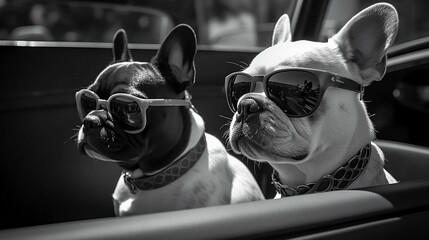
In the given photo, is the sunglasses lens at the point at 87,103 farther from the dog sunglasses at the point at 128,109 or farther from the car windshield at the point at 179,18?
the car windshield at the point at 179,18

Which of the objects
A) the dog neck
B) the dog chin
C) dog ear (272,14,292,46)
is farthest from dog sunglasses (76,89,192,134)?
dog ear (272,14,292,46)

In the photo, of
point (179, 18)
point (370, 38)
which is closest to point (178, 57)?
point (370, 38)

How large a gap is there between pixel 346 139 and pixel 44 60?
1211 mm

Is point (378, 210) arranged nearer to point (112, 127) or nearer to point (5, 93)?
point (112, 127)

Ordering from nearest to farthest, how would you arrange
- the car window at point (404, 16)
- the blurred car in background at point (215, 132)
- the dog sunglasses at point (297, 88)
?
the blurred car in background at point (215, 132) < the dog sunglasses at point (297, 88) < the car window at point (404, 16)

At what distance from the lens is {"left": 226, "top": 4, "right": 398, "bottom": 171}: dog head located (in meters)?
1.05

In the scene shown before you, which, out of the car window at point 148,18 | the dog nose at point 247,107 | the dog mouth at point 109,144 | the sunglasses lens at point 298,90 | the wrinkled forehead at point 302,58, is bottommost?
the car window at point 148,18

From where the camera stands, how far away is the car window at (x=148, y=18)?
2961 millimetres

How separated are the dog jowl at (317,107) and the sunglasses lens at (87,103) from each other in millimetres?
349

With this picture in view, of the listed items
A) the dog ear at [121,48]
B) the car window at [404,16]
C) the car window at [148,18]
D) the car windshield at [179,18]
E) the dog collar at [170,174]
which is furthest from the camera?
the car window at [148,18]

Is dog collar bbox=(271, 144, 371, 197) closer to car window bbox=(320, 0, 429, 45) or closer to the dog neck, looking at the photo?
the dog neck

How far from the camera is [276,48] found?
3.80ft

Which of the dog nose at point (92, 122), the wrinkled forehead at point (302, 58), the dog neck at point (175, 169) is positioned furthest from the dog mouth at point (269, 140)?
the dog nose at point (92, 122)

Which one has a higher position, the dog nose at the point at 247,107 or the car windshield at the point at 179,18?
the dog nose at the point at 247,107
